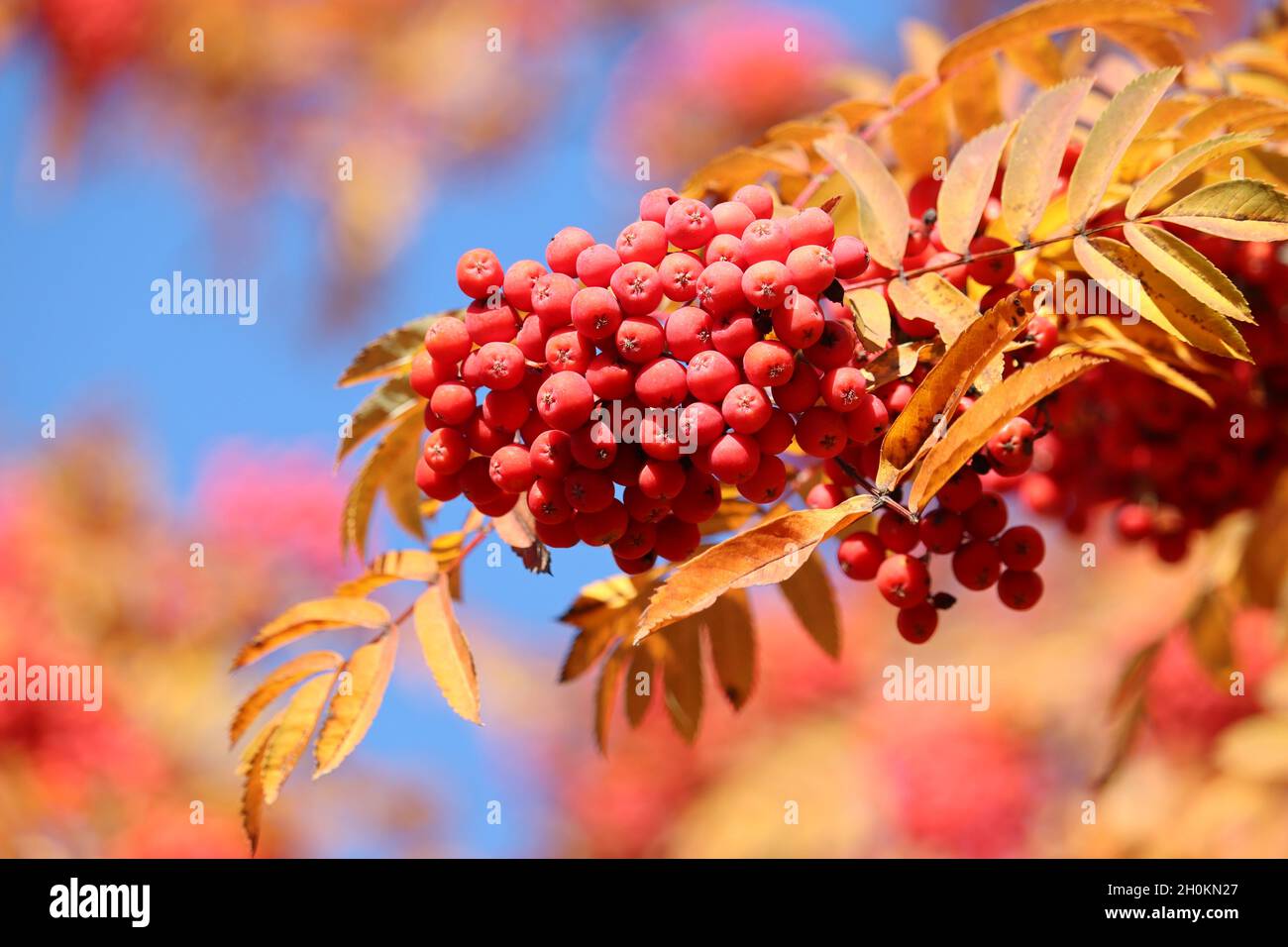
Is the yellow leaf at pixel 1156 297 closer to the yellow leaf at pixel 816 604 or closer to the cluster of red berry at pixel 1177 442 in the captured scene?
the cluster of red berry at pixel 1177 442

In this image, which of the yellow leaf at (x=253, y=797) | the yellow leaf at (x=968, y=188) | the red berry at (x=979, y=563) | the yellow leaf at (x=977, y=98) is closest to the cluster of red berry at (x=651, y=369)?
the yellow leaf at (x=968, y=188)

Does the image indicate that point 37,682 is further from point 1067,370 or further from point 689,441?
point 1067,370

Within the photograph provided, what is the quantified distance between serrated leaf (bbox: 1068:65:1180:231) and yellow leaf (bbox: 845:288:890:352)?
267 millimetres

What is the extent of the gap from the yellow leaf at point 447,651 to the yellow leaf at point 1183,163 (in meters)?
0.97

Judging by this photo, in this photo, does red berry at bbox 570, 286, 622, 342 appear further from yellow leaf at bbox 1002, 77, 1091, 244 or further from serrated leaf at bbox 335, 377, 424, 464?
yellow leaf at bbox 1002, 77, 1091, 244

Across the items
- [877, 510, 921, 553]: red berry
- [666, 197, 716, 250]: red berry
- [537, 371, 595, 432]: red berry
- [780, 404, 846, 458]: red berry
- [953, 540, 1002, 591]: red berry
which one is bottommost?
[953, 540, 1002, 591]: red berry

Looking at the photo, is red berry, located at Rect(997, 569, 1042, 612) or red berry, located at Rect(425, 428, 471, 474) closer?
red berry, located at Rect(425, 428, 471, 474)

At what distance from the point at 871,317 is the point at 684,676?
26.2 inches

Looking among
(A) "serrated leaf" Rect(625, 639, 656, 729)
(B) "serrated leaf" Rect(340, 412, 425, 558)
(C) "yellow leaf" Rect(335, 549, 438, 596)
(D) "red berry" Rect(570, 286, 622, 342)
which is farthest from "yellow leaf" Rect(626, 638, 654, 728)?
(D) "red berry" Rect(570, 286, 622, 342)

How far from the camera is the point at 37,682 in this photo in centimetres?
364

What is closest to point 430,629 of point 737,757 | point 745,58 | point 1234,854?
point 1234,854

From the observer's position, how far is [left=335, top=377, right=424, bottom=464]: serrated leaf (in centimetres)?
159

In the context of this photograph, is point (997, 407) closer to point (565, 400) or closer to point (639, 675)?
point (565, 400)
